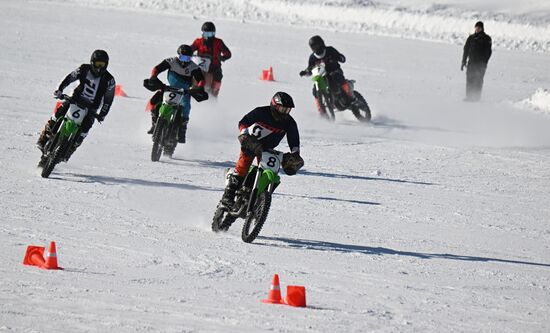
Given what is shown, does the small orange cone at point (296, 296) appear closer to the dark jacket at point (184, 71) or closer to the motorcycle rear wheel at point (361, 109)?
the dark jacket at point (184, 71)

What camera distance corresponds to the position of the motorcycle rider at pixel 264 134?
1234cm

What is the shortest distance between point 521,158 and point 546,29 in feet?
126

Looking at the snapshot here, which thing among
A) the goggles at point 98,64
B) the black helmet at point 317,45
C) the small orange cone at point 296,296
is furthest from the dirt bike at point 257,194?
the black helmet at point 317,45

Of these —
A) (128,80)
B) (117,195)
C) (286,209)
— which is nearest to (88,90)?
(117,195)

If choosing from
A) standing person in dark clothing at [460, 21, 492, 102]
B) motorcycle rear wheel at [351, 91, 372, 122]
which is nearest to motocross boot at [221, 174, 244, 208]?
motorcycle rear wheel at [351, 91, 372, 122]

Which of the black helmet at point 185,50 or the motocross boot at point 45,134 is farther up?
the black helmet at point 185,50

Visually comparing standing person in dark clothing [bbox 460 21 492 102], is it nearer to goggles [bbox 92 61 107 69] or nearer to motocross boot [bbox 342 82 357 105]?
motocross boot [bbox 342 82 357 105]

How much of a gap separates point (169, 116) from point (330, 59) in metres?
7.06

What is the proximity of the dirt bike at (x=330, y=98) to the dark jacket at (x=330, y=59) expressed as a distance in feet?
0.37

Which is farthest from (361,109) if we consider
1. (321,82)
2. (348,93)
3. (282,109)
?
(282,109)

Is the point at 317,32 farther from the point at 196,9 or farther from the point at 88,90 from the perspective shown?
the point at 88,90

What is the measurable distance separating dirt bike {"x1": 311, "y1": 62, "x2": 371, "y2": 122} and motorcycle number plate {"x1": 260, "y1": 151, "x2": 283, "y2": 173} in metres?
11.7

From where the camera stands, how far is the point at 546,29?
58.5 meters

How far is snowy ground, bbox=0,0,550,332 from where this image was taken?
9586 millimetres
